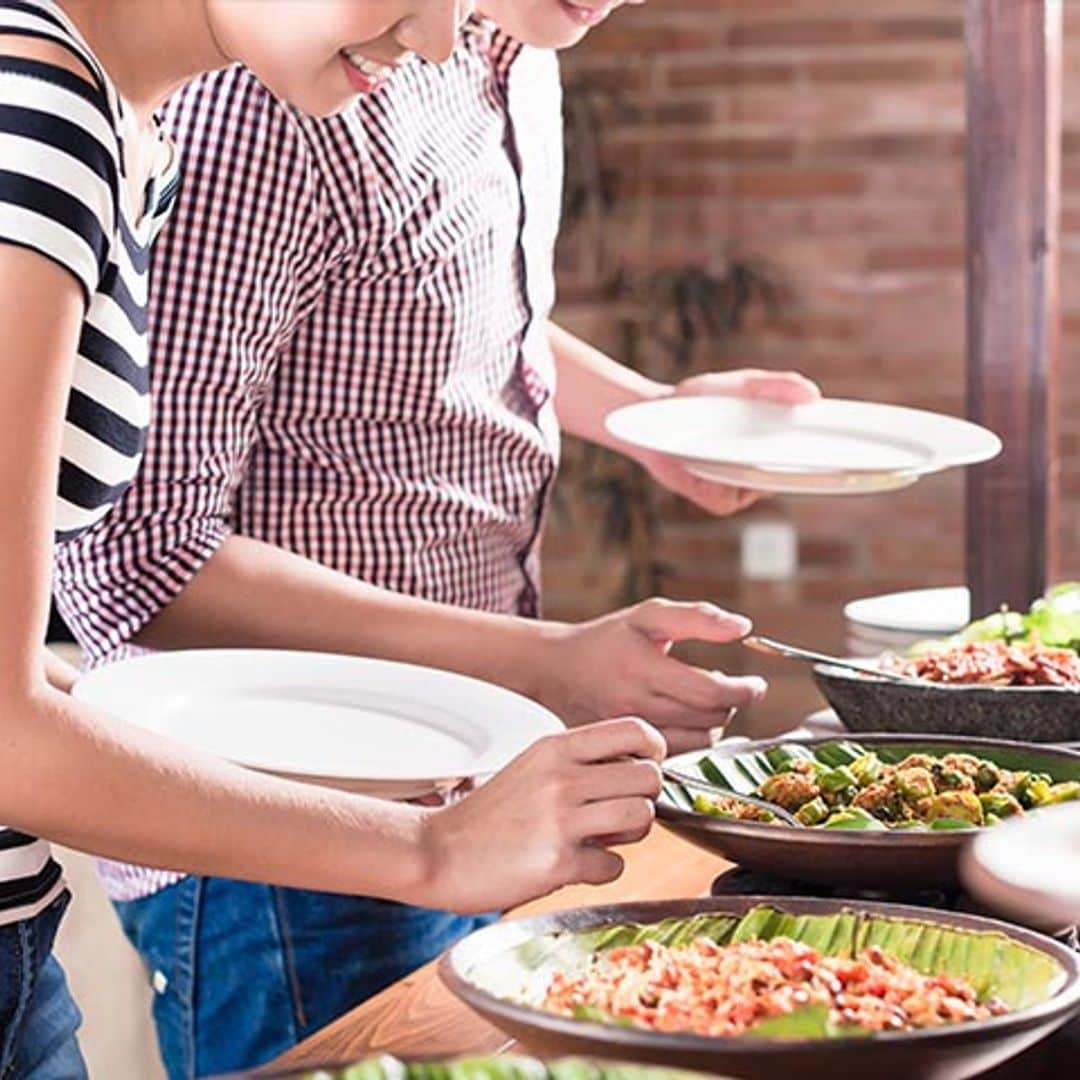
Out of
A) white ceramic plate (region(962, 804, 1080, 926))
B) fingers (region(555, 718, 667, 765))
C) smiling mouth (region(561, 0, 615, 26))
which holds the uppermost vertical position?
smiling mouth (region(561, 0, 615, 26))

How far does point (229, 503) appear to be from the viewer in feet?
6.55

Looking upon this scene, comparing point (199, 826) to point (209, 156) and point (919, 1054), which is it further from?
point (209, 156)

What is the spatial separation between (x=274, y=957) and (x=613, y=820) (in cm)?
62

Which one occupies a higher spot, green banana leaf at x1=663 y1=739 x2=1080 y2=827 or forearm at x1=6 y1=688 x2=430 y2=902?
forearm at x1=6 y1=688 x2=430 y2=902

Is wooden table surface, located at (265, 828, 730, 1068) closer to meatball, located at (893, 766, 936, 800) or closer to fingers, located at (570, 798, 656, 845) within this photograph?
fingers, located at (570, 798, 656, 845)

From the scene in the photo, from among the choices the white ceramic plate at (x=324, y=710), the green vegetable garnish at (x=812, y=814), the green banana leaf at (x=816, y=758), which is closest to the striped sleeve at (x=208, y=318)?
the white ceramic plate at (x=324, y=710)

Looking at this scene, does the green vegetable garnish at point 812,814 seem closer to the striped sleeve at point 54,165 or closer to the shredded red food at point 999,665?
the shredded red food at point 999,665

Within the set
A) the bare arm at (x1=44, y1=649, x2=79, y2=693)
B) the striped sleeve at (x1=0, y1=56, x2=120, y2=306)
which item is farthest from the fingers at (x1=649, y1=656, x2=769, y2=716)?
the striped sleeve at (x1=0, y1=56, x2=120, y2=306)

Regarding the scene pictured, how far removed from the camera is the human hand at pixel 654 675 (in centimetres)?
185

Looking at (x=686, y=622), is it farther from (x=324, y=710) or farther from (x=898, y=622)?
(x=898, y=622)

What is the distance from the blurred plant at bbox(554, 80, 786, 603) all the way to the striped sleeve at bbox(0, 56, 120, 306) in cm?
343

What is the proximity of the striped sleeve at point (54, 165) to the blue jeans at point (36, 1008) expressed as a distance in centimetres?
45

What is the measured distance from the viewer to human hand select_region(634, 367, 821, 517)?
95.2 inches

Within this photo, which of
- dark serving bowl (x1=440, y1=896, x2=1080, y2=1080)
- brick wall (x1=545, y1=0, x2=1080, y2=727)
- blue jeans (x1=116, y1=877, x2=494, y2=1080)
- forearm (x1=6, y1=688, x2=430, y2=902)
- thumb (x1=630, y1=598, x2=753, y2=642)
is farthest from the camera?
brick wall (x1=545, y1=0, x2=1080, y2=727)
